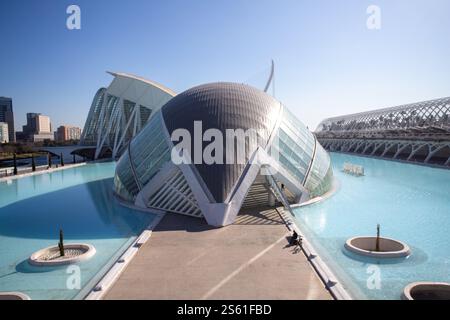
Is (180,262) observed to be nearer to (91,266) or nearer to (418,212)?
(91,266)

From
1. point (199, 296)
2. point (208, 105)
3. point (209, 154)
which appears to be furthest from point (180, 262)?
point (208, 105)

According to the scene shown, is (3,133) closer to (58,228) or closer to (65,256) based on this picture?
(58,228)

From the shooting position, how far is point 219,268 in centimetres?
951

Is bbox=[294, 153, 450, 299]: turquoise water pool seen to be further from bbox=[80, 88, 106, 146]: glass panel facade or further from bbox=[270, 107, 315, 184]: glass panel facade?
bbox=[80, 88, 106, 146]: glass panel facade

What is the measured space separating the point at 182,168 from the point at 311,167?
8027mm

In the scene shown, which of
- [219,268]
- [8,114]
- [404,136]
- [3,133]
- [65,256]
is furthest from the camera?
[8,114]

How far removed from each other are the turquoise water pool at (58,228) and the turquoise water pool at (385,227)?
760 cm

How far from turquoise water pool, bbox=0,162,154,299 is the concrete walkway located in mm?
1343

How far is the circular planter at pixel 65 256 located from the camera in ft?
34.7

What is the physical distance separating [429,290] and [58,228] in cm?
1487

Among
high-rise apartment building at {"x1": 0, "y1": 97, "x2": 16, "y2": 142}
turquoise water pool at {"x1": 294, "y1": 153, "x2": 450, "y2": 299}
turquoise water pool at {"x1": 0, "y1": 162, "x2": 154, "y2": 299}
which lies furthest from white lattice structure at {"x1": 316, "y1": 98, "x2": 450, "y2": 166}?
high-rise apartment building at {"x1": 0, "y1": 97, "x2": 16, "y2": 142}

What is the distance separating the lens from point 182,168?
1628 cm

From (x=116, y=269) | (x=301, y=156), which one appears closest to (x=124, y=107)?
(x=301, y=156)

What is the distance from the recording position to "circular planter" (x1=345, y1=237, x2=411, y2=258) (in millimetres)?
10820
